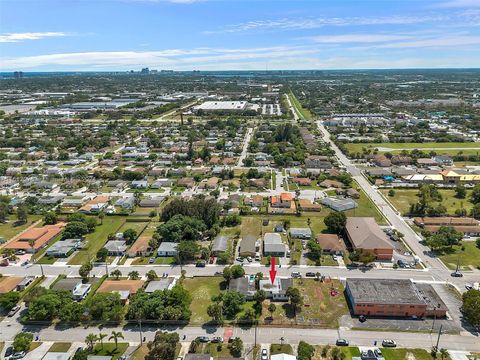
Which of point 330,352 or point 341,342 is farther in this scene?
point 341,342

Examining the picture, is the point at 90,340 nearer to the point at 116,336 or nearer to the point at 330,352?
the point at 116,336

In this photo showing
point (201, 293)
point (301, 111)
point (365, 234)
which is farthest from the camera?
point (301, 111)

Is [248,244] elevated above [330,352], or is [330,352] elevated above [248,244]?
[248,244]

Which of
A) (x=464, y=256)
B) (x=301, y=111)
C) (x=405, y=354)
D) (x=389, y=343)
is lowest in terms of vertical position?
(x=405, y=354)

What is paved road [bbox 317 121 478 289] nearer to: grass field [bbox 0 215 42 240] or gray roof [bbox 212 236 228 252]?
gray roof [bbox 212 236 228 252]

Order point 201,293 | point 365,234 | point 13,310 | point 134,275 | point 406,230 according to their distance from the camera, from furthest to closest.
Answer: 1. point 406,230
2. point 365,234
3. point 134,275
4. point 201,293
5. point 13,310

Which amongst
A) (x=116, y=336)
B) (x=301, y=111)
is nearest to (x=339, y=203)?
(x=116, y=336)

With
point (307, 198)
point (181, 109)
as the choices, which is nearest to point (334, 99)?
point (181, 109)
